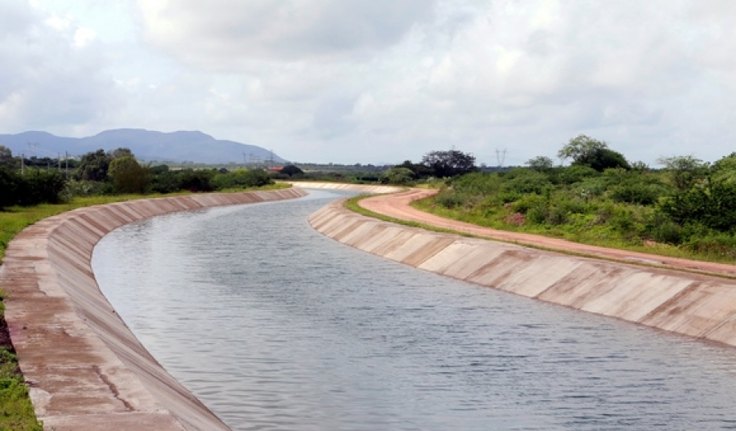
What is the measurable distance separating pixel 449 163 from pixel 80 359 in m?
176

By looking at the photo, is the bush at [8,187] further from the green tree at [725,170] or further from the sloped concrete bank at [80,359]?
the green tree at [725,170]

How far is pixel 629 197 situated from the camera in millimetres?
54562

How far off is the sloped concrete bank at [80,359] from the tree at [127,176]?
71138 mm

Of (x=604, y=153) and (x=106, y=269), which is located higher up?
(x=604, y=153)

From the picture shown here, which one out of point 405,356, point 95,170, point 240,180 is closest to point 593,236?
point 405,356

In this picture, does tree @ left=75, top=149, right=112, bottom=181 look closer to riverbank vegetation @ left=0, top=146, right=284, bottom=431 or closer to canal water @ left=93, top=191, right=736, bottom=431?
riverbank vegetation @ left=0, top=146, right=284, bottom=431

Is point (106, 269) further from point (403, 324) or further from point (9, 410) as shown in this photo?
point (9, 410)

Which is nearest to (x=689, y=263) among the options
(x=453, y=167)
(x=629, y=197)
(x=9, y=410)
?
(x=629, y=197)

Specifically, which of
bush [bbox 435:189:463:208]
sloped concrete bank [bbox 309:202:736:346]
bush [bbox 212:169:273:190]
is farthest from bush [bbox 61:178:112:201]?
sloped concrete bank [bbox 309:202:736:346]

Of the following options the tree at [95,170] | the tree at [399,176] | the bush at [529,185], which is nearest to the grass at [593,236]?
the bush at [529,185]

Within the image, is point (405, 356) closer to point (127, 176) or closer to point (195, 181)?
point (127, 176)

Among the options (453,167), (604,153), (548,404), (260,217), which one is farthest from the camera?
(453,167)

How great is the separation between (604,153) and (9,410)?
9343cm

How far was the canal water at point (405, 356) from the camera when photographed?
55.8 feet
